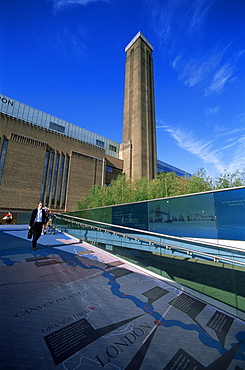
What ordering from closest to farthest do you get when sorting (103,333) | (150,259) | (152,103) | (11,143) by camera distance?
(103,333) < (150,259) < (11,143) < (152,103)

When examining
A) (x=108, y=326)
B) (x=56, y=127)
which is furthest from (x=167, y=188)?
(x=56, y=127)

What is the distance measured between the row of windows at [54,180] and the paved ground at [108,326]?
89.9 feet

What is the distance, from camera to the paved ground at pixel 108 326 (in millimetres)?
1643

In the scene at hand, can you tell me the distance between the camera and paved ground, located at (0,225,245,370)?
164 centimetres

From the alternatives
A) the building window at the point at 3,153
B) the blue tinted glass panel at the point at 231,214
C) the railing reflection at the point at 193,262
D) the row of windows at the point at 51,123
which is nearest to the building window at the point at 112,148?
the row of windows at the point at 51,123

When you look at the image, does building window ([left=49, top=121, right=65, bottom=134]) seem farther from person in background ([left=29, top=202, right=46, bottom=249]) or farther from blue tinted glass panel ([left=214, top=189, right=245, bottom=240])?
blue tinted glass panel ([left=214, top=189, right=245, bottom=240])

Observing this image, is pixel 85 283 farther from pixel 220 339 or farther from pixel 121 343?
pixel 220 339

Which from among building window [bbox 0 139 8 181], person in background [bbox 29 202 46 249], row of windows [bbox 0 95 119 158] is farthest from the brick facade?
person in background [bbox 29 202 46 249]

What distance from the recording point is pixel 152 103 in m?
44.6

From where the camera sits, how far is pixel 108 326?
210 cm

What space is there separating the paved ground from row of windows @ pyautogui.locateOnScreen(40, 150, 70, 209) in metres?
27.4

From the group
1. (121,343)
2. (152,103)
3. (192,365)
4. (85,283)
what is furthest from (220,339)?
(152,103)

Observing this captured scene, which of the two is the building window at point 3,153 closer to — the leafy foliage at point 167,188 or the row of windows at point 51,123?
the row of windows at point 51,123

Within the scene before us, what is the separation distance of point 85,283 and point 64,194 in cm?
2927
